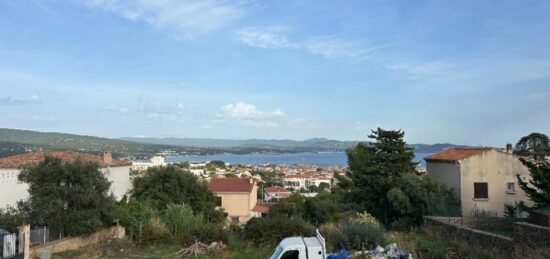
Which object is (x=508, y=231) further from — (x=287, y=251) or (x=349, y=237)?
(x=287, y=251)

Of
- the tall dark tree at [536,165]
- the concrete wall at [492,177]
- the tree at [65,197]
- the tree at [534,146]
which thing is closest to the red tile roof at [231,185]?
the concrete wall at [492,177]

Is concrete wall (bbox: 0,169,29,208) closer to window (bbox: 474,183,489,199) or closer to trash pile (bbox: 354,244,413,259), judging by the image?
trash pile (bbox: 354,244,413,259)

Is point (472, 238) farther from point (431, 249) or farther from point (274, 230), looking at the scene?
point (274, 230)

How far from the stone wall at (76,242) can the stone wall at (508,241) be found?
1276 centimetres

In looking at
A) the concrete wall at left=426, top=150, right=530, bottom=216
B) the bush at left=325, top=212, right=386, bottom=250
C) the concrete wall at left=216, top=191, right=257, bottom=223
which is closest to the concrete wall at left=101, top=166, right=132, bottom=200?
the concrete wall at left=216, top=191, right=257, bottom=223

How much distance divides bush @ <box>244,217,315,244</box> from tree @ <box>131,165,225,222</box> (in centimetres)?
1178

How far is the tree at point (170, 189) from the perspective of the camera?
2841 cm

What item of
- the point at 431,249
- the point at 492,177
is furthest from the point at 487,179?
the point at 431,249

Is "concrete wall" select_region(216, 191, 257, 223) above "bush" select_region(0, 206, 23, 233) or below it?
below

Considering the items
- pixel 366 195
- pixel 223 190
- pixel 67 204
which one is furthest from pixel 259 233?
pixel 223 190

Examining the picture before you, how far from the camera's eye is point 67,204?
1848 cm

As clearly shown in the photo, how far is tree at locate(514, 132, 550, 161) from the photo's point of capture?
24828 mm

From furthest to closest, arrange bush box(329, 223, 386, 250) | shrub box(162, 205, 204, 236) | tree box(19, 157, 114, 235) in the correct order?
shrub box(162, 205, 204, 236) → tree box(19, 157, 114, 235) → bush box(329, 223, 386, 250)

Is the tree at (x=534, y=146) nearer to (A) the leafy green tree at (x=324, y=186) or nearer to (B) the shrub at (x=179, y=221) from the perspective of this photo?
(B) the shrub at (x=179, y=221)
